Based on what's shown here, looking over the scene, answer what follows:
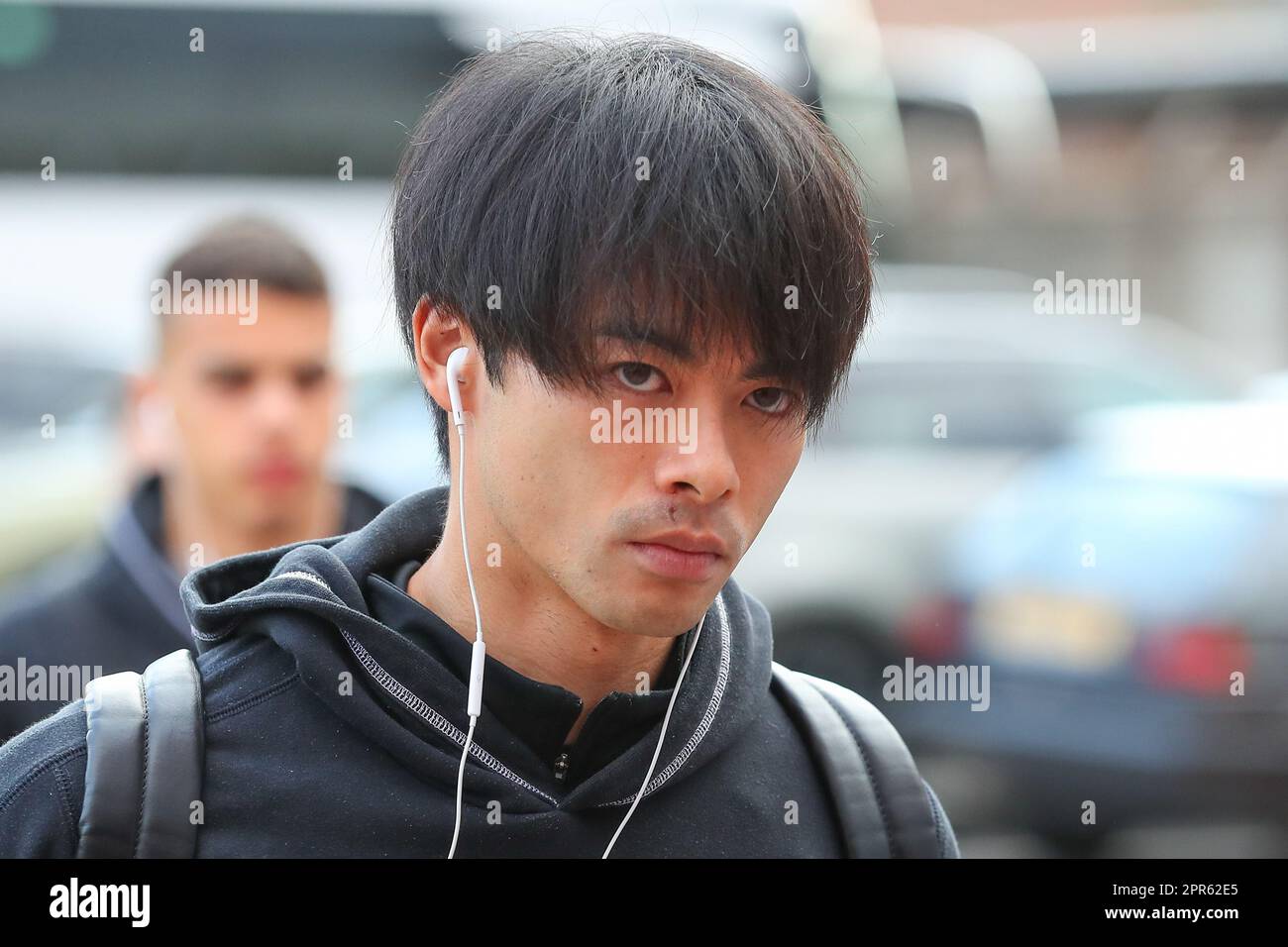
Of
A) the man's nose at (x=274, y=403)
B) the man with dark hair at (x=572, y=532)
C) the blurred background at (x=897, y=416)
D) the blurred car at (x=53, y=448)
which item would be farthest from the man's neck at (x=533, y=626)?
the blurred car at (x=53, y=448)

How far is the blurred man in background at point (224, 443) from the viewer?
11.5ft

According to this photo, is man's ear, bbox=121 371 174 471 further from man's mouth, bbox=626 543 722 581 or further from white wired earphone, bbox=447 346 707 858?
man's mouth, bbox=626 543 722 581

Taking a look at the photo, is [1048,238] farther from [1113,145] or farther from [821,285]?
[821,285]

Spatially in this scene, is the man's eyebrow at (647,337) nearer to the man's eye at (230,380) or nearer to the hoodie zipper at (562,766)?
the hoodie zipper at (562,766)

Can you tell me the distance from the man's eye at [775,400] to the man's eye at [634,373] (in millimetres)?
138

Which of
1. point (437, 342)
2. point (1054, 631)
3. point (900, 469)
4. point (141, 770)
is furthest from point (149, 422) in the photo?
point (900, 469)

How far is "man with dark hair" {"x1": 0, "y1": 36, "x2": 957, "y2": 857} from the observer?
5.28 feet

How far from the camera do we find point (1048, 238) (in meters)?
10.5

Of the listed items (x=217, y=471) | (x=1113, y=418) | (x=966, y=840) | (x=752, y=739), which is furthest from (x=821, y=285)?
(x=1113, y=418)

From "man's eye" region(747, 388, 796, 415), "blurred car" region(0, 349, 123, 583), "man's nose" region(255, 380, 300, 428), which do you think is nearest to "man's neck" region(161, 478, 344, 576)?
"man's nose" region(255, 380, 300, 428)

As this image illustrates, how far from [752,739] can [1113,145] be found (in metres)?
10.1

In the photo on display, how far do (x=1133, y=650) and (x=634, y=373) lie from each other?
12.7 feet

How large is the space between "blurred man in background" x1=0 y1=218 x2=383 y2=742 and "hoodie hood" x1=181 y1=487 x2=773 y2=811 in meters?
1.83

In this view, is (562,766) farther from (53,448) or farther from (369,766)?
(53,448)
